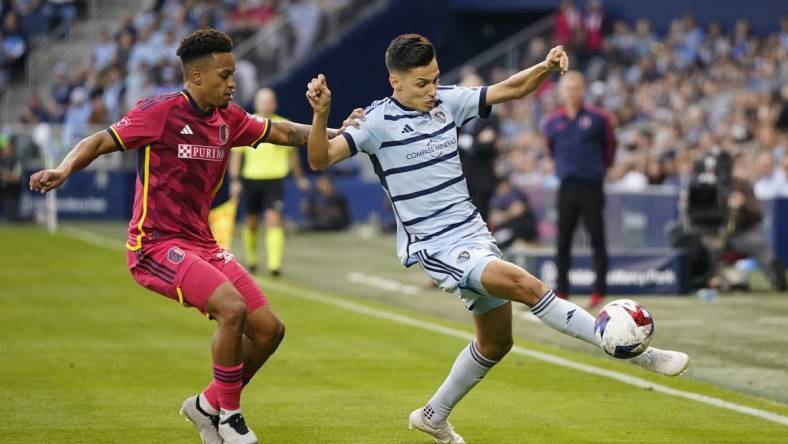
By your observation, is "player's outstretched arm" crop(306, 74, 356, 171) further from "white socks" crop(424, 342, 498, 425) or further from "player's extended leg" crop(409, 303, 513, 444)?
"white socks" crop(424, 342, 498, 425)

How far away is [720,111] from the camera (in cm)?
2662

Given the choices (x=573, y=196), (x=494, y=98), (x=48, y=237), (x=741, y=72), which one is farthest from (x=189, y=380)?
(x=741, y=72)

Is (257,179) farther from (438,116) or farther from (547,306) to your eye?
(547,306)

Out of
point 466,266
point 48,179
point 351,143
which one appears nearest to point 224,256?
point 351,143

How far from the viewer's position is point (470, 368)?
27.2 ft

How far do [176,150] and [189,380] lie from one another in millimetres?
3094

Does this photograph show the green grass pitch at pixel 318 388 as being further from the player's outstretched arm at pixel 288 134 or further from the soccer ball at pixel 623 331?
the player's outstretched arm at pixel 288 134

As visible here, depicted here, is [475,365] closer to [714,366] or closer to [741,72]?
[714,366]

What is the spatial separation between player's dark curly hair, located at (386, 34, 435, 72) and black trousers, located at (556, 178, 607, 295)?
24.9 ft

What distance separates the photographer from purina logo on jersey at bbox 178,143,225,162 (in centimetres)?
797

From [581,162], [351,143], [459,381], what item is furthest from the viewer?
[581,162]

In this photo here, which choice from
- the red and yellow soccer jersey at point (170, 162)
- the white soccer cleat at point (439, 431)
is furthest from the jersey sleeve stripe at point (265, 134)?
the white soccer cleat at point (439, 431)

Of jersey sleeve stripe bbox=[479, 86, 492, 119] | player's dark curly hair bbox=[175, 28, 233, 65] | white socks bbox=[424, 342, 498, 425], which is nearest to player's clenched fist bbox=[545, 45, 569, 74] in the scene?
jersey sleeve stripe bbox=[479, 86, 492, 119]

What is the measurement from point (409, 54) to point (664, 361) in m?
2.17
